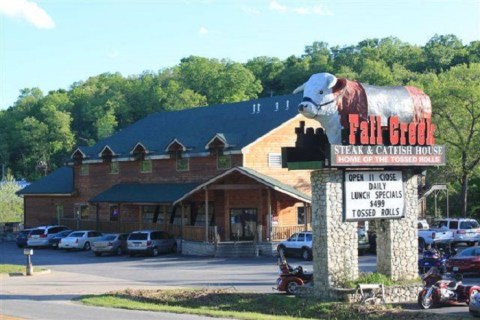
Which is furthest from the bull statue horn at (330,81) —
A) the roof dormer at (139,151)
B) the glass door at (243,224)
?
the roof dormer at (139,151)

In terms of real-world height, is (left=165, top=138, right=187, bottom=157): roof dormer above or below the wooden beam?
above

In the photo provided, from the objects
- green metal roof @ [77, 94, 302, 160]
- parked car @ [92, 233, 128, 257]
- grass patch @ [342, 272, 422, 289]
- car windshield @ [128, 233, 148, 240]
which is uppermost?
green metal roof @ [77, 94, 302, 160]

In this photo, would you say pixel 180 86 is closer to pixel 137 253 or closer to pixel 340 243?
pixel 137 253

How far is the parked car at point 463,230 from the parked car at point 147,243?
1652 centimetres

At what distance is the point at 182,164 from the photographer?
5016cm

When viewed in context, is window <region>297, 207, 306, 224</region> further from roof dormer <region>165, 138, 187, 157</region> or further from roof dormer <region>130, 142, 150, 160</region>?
roof dormer <region>130, 142, 150, 160</region>

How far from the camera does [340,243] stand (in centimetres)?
2342

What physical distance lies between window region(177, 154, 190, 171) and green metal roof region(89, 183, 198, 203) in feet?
3.66

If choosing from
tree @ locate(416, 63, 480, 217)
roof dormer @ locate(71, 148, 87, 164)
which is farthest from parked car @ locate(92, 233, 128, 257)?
tree @ locate(416, 63, 480, 217)

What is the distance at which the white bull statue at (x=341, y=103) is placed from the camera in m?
23.4

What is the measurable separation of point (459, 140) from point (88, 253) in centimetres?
2817

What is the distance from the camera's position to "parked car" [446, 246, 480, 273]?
3023 centimetres

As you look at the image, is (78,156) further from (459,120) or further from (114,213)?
(459,120)

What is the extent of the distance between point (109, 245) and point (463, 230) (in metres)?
21.0
